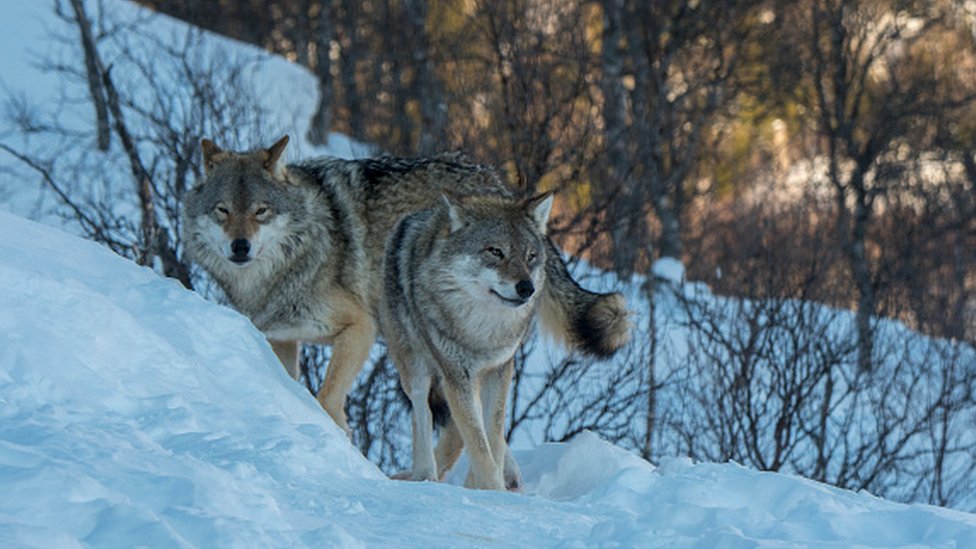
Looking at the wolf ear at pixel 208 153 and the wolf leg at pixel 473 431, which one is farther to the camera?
the wolf ear at pixel 208 153

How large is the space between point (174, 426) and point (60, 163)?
46.2 ft

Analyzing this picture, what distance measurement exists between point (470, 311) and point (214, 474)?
8.63 ft

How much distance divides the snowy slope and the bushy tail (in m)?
1.48

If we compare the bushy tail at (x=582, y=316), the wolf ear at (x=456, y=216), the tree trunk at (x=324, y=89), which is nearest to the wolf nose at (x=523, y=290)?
the wolf ear at (x=456, y=216)

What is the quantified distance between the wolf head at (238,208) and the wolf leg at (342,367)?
1.95ft

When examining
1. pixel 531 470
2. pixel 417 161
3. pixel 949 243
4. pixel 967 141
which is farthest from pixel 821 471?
pixel 967 141

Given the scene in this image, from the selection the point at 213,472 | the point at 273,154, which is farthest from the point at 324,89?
the point at 213,472

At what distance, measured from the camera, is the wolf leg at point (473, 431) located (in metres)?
6.39

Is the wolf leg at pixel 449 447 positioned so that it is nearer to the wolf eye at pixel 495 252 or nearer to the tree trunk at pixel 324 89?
the wolf eye at pixel 495 252

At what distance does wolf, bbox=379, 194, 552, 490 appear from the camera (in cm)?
642

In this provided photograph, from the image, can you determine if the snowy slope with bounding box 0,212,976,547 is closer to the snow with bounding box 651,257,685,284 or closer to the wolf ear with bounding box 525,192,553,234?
the wolf ear with bounding box 525,192,553,234

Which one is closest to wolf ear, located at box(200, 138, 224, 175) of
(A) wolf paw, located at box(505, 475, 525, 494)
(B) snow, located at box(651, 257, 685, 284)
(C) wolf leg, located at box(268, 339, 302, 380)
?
(C) wolf leg, located at box(268, 339, 302, 380)

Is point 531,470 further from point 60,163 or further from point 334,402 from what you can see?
point 60,163

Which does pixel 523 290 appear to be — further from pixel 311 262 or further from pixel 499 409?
pixel 311 262
